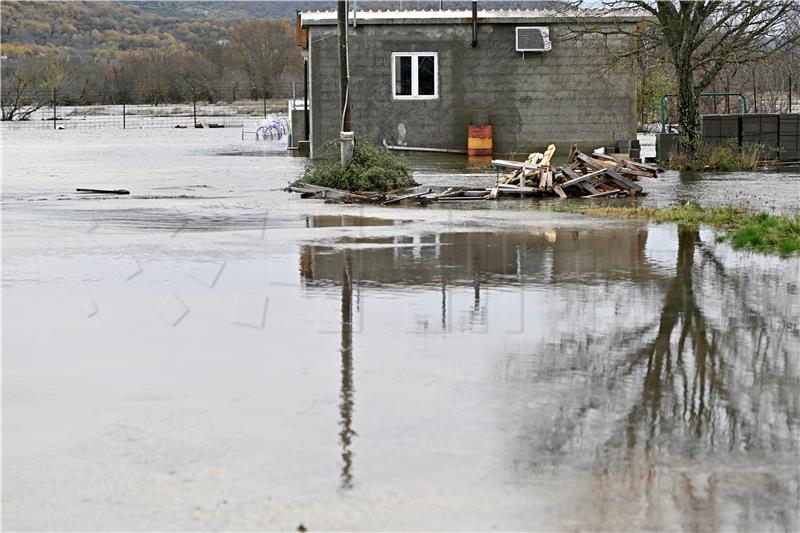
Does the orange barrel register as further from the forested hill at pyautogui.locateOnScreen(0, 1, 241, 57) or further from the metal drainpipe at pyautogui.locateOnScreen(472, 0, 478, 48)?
the forested hill at pyautogui.locateOnScreen(0, 1, 241, 57)

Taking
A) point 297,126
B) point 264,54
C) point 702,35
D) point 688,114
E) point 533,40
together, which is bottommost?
point 297,126

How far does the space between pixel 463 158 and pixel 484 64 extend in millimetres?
2806

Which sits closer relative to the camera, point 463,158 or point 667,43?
point 667,43

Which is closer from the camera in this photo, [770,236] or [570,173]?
[770,236]

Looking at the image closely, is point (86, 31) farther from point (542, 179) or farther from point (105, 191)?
point (542, 179)

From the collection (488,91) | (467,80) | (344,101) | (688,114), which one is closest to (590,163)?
(344,101)

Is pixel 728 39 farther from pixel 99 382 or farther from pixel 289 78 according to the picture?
pixel 289 78

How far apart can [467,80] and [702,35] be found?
7550 millimetres

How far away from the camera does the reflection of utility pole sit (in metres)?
6.25

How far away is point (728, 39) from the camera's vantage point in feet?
102

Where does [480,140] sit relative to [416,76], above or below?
below

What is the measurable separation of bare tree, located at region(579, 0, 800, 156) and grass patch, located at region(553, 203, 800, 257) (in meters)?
10.8

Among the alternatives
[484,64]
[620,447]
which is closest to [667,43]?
[484,64]

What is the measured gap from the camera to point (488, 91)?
35688 millimetres
